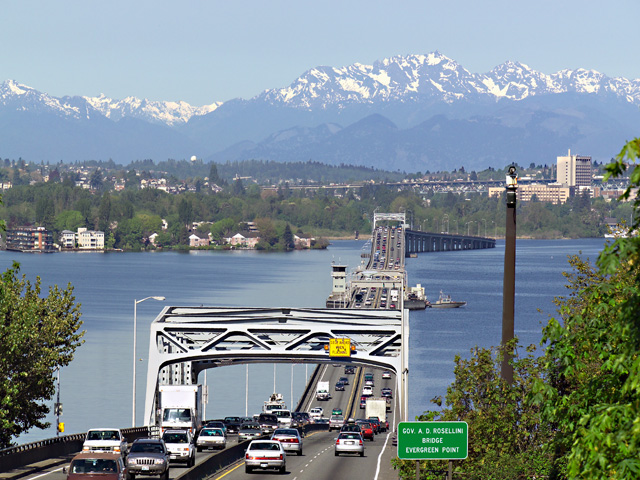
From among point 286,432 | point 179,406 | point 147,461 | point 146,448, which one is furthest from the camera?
Result: point 179,406

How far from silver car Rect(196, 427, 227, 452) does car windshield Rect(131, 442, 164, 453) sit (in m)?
14.5

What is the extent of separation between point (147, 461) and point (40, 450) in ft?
30.1

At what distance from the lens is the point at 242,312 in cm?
8281

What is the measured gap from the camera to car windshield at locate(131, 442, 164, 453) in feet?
112

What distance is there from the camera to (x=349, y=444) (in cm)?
4903

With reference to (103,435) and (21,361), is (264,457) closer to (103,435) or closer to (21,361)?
(103,435)

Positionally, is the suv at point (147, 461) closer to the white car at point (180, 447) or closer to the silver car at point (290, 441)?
the white car at point (180, 447)

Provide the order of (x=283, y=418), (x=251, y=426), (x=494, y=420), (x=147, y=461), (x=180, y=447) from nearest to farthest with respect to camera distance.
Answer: (x=494, y=420), (x=147, y=461), (x=180, y=447), (x=251, y=426), (x=283, y=418)

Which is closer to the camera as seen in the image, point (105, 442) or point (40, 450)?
point (105, 442)

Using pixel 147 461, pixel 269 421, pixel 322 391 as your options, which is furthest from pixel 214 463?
pixel 322 391

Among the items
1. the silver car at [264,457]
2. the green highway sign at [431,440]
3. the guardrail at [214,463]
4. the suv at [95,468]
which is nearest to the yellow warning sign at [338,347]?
the guardrail at [214,463]

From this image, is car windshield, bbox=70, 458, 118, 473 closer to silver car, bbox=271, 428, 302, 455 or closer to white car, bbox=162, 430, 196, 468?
white car, bbox=162, 430, 196, 468

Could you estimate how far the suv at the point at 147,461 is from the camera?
33.4 meters

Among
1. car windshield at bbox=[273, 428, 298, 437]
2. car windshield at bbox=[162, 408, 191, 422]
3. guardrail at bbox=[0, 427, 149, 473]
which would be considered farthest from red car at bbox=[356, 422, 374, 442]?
guardrail at bbox=[0, 427, 149, 473]
